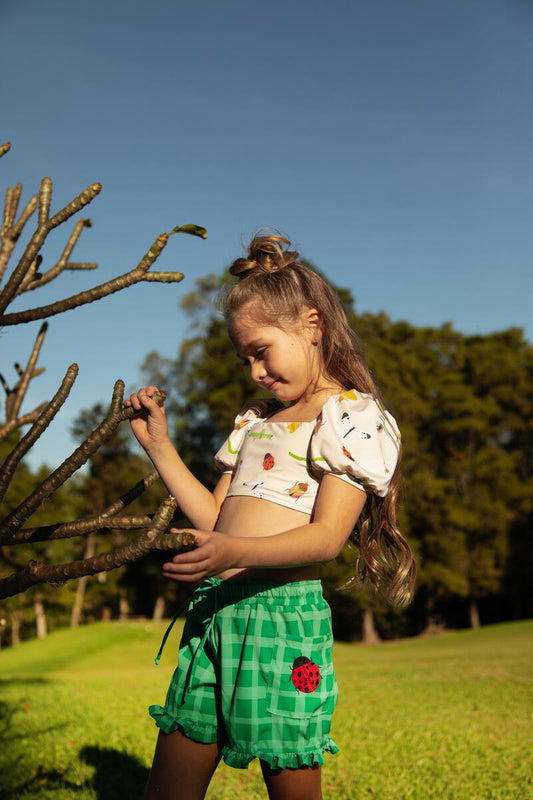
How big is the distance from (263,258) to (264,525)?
1045mm

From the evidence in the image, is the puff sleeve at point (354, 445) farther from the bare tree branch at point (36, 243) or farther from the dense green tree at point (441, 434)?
the dense green tree at point (441, 434)

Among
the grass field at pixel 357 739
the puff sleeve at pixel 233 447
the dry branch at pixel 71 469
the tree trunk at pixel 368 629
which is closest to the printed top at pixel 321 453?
the puff sleeve at pixel 233 447

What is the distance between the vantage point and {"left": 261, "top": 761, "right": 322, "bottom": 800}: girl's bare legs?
2.33m

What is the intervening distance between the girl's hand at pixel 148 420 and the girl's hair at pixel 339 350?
416 mm

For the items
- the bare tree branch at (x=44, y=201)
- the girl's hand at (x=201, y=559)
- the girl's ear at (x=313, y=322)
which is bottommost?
the girl's hand at (x=201, y=559)

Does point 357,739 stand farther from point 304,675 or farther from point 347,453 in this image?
point 347,453

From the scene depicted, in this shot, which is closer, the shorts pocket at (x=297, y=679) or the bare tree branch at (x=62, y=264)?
the shorts pocket at (x=297, y=679)

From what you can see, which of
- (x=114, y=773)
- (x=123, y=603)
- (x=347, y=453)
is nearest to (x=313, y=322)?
(x=347, y=453)

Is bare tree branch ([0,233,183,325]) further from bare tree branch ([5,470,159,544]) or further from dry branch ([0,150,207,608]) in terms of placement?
bare tree branch ([5,470,159,544])

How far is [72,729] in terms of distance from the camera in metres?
6.12

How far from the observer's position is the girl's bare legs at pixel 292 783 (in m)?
2.33

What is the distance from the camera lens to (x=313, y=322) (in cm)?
272

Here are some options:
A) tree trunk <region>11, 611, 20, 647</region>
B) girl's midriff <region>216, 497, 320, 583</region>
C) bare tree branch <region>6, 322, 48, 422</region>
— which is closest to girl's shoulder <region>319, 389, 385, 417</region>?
girl's midriff <region>216, 497, 320, 583</region>

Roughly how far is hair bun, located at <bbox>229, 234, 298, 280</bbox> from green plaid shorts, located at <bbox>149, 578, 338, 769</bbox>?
116cm
